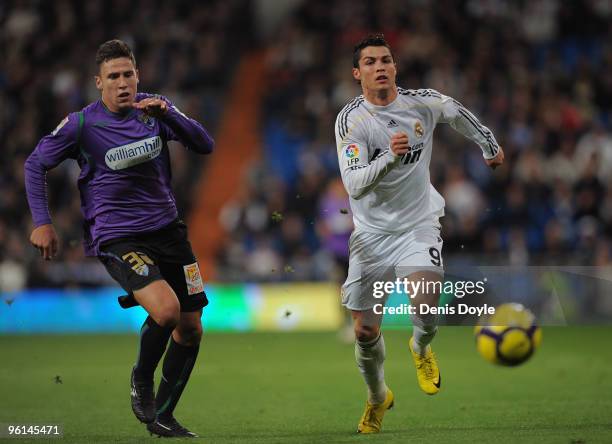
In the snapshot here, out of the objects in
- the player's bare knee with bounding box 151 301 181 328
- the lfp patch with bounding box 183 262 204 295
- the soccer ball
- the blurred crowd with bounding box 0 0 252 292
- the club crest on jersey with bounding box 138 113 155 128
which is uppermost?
the blurred crowd with bounding box 0 0 252 292

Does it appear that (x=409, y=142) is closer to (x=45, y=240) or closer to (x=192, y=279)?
(x=192, y=279)

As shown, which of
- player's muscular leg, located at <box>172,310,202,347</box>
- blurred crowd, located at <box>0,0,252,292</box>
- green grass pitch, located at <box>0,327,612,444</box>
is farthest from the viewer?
blurred crowd, located at <box>0,0,252,292</box>

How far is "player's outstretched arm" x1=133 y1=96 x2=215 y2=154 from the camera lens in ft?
22.5

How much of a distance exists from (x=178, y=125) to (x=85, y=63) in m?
14.1

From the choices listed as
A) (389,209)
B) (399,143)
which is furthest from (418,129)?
(399,143)

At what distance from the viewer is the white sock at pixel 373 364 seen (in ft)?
25.0

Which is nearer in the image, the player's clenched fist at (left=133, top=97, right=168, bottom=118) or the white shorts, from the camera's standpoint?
the player's clenched fist at (left=133, top=97, right=168, bottom=118)

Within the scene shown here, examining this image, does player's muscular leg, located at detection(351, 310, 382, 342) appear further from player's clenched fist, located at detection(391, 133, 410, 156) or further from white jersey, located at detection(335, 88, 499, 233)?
player's clenched fist, located at detection(391, 133, 410, 156)

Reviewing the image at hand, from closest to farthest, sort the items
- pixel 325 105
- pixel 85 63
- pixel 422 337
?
pixel 422 337
pixel 325 105
pixel 85 63

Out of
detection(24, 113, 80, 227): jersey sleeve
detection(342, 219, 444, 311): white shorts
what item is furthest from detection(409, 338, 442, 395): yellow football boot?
detection(24, 113, 80, 227): jersey sleeve

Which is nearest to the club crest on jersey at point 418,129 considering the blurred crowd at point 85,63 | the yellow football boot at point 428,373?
the yellow football boot at point 428,373

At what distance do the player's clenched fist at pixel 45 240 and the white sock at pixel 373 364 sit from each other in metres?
2.15

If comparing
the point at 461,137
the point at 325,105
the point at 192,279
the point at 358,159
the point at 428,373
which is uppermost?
the point at 325,105

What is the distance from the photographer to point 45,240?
701 centimetres
